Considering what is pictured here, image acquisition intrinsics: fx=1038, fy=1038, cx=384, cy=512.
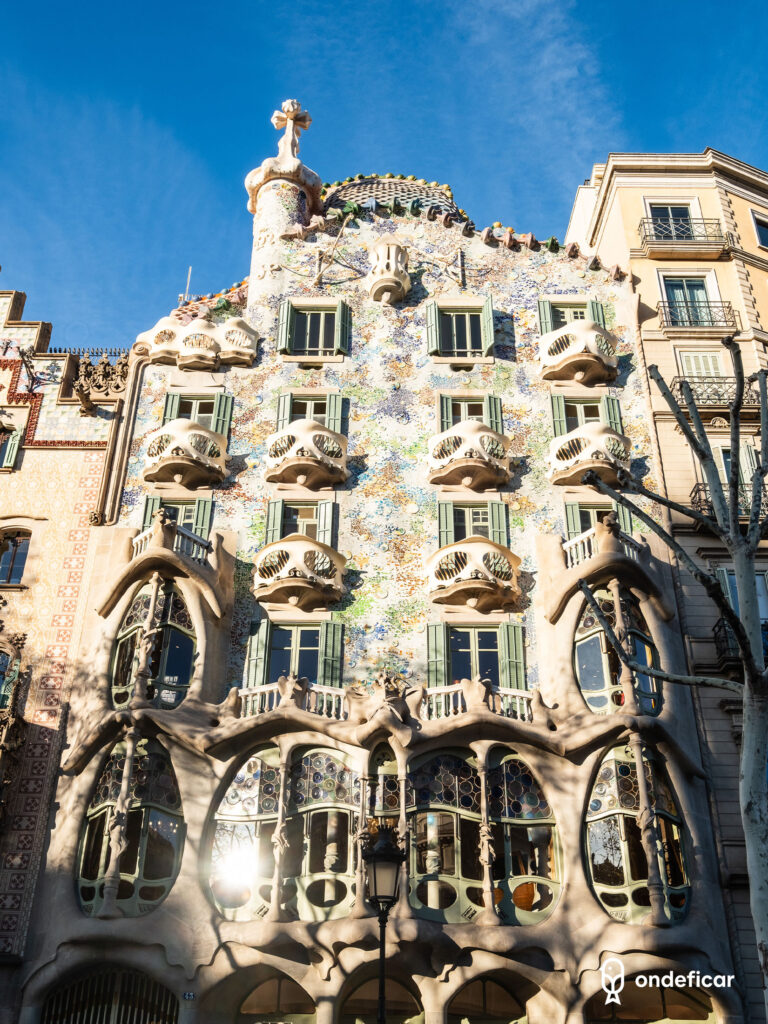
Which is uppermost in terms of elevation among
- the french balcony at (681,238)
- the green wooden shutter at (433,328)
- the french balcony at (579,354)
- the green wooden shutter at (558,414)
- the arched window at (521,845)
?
the french balcony at (681,238)

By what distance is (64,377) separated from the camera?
3055 cm

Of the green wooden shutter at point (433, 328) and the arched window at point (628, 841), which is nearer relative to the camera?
the arched window at point (628, 841)

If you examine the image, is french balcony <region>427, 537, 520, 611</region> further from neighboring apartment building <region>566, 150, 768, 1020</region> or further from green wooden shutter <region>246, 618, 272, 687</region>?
neighboring apartment building <region>566, 150, 768, 1020</region>

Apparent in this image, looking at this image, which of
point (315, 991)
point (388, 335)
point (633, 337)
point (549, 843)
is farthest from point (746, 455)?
point (315, 991)

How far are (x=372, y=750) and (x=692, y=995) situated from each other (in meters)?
8.35

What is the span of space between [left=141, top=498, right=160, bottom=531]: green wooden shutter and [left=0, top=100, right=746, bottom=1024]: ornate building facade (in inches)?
9.6

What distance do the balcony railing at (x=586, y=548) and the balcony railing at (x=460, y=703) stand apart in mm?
3714

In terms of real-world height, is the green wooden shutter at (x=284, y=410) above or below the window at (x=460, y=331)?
below

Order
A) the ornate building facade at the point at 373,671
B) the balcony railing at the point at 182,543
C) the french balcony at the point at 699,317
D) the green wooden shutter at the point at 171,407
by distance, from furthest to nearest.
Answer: the french balcony at the point at 699,317, the green wooden shutter at the point at 171,407, the balcony railing at the point at 182,543, the ornate building facade at the point at 373,671

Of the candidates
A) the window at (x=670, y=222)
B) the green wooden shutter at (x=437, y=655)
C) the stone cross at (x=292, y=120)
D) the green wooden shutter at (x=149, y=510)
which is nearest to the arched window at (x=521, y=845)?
the green wooden shutter at (x=437, y=655)

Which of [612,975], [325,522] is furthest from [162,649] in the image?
[612,975]

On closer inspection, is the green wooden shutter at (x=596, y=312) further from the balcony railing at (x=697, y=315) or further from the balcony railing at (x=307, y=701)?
the balcony railing at (x=307, y=701)

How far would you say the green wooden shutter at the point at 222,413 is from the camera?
29.3 metres

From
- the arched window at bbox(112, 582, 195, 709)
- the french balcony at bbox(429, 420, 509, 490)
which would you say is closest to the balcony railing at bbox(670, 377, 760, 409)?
the french balcony at bbox(429, 420, 509, 490)
